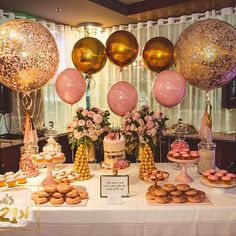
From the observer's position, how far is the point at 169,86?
2.24 meters

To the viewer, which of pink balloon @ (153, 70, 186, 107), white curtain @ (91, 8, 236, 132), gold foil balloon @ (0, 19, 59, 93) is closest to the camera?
gold foil balloon @ (0, 19, 59, 93)

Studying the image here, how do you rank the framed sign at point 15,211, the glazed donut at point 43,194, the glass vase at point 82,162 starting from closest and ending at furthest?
the framed sign at point 15,211
the glazed donut at point 43,194
the glass vase at point 82,162

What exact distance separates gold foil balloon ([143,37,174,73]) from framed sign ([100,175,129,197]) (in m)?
1.20

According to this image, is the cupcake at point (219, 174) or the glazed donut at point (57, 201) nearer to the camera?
the glazed donut at point (57, 201)

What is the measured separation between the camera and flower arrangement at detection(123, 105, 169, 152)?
2.05 meters

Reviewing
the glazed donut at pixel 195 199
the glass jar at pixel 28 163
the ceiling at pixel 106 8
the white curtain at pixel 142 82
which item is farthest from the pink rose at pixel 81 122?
the white curtain at pixel 142 82

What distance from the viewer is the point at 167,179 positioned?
1964 mm

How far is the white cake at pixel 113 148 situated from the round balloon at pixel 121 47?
2.42 ft

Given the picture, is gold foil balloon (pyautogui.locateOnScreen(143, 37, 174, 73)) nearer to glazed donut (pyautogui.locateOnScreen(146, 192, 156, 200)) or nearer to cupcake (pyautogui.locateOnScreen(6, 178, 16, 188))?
glazed donut (pyautogui.locateOnScreen(146, 192, 156, 200))

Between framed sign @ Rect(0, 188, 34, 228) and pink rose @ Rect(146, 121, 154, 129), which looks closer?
framed sign @ Rect(0, 188, 34, 228)

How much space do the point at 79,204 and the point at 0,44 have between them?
3.48 ft

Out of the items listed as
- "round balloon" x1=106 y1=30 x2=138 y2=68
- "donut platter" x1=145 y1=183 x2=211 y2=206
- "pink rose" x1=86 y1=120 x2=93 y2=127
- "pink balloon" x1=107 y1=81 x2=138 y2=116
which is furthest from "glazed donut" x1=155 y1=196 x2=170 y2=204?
"round balloon" x1=106 y1=30 x2=138 y2=68

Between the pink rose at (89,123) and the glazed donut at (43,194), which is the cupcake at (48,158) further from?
the pink rose at (89,123)

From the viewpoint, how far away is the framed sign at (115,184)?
1642 mm
